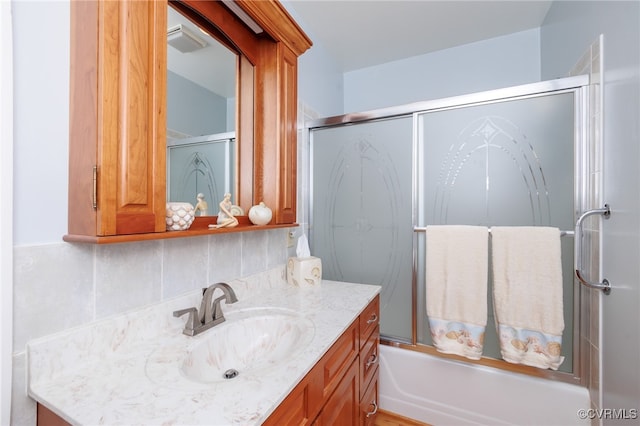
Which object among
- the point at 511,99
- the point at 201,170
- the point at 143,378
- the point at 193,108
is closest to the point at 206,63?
the point at 193,108

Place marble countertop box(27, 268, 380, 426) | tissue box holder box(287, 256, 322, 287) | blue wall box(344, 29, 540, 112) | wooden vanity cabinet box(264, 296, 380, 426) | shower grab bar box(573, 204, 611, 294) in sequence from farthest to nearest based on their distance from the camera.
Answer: blue wall box(344, 29, 540, 112) → tissue box holder box(287, 256, 322, 287) → shower grab bar box(573, 204, 611, 294) → wooden vanity cabinet box(264, 296, 380, 426) → marble countertop box(27, 268, 380, 426)

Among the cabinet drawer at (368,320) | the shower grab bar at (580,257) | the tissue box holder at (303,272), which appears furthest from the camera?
the tissue box holder at (303,272)

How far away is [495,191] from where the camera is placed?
4.68 feet

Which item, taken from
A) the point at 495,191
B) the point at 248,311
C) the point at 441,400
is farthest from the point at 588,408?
the point at 248,311

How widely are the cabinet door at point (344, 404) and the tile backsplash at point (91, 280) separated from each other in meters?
0.62

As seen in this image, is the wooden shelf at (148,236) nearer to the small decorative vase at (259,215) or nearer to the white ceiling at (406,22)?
the small decorative vase at (259,215)

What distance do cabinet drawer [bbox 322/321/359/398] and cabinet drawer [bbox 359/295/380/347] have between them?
0.08 m

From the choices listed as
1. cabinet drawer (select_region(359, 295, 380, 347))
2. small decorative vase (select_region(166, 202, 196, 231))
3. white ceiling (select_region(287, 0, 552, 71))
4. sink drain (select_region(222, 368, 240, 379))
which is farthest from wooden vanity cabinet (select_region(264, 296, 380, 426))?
white ceiling (select_region(287, 0, 552, 71))

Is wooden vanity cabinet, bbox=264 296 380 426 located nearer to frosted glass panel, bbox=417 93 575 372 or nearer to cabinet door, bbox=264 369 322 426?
cabinet door, bbox=264 369 322 426

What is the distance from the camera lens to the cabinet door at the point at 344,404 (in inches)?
34.7

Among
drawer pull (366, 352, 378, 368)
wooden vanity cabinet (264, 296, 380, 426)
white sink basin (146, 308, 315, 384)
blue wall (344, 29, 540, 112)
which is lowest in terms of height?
drawer pull (366, 352, 378, 368)

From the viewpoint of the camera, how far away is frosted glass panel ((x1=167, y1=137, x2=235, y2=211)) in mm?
919

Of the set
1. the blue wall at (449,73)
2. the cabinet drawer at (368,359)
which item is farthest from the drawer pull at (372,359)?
the blue wall at (449,73)

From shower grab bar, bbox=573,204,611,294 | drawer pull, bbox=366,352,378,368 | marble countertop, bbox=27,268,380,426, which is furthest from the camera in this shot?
drawer pull, bbox=366,352,378,368
